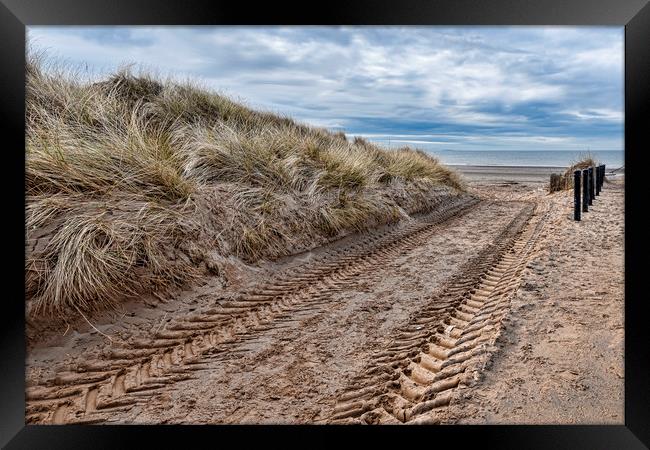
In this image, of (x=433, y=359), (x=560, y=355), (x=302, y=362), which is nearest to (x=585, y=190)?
(x=560, y=355)

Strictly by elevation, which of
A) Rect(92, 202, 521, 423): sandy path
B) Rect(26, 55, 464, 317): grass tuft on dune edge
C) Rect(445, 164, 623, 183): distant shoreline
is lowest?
Rect(92, 202, 521, 423): sandy path

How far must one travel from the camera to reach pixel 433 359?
1.99 metres

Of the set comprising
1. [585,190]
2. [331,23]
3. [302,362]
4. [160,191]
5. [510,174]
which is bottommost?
[302,362]

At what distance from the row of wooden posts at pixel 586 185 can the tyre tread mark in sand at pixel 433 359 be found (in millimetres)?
2659

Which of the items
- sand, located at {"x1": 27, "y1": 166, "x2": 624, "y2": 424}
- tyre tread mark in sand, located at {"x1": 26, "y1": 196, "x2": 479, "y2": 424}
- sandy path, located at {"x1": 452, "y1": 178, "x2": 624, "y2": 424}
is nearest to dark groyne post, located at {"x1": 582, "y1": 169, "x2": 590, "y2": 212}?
sand, located at {"x1": 27, "y1": 166, "x2": 624, "y2": 424}

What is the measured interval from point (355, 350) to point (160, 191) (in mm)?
2158

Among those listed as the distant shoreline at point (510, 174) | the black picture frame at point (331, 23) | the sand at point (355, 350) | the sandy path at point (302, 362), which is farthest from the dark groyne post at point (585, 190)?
the black picture frame at point (331, 23)

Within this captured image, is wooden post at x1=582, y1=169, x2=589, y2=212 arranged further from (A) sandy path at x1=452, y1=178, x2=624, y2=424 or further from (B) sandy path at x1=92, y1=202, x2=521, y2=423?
(B) sandy path at x1=92, y1=202, x2=521, y2=423

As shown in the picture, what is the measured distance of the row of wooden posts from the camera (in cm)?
503

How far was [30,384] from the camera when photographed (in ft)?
6.30

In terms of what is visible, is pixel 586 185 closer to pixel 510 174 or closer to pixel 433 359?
pixel 510 174

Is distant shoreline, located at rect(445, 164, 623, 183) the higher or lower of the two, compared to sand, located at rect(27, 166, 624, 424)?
higher
